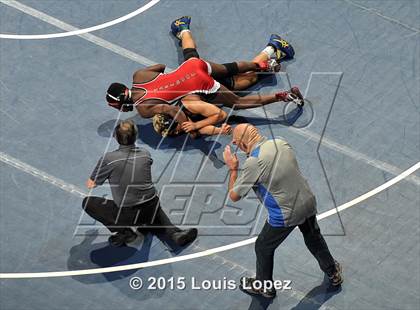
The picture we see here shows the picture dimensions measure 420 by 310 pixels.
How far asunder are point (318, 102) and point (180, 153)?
86.7 inches

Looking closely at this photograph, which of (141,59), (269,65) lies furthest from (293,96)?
(141,59)

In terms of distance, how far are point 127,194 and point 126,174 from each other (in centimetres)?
25

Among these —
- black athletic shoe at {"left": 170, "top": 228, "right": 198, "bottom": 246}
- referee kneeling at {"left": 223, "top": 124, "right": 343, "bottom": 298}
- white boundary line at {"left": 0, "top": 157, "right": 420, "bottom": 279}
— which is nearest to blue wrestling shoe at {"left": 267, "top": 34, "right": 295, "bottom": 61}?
white boundary line at {"left": 0, "top": 157, "right": 420, "bottom": 279}

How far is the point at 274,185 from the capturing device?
10875 mm

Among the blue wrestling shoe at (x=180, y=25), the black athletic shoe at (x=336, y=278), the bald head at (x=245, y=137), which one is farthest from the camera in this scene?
the blue wrestling shoe at (x=180, y=25)

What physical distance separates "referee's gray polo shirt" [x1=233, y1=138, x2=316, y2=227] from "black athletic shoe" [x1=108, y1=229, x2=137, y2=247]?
6.33ft

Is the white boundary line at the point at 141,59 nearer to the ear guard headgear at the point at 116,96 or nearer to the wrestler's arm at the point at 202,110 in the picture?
the wrestler's arm at the point at 202,110

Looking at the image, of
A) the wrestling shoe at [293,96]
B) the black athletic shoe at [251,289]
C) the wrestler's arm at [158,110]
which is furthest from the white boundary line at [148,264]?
the wrestler's arm at [158,110]

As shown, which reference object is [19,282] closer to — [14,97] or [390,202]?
[14,97]

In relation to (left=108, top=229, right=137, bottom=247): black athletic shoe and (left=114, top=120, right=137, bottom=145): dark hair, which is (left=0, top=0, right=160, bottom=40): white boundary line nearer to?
(left=114, top=120, right=137, bottom=145): dark hair

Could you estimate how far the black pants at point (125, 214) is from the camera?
12.1m

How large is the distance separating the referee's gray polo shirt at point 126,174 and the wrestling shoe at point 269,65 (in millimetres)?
3109

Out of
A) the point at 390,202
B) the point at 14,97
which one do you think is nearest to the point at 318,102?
the point at 390,202

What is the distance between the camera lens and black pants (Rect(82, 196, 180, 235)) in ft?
39.7
